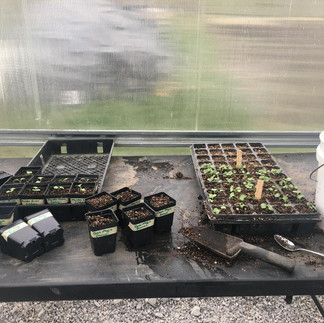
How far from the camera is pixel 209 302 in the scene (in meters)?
2.20

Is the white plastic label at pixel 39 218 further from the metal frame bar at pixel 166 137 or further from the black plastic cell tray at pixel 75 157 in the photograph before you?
the metal frame bar at pixel 166 137

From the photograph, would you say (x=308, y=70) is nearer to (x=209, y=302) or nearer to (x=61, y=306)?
(x=209, y=302)

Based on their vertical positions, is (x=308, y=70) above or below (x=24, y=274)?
above

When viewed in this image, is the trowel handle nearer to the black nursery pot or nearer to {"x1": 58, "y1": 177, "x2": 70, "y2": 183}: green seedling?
the black nursery pot

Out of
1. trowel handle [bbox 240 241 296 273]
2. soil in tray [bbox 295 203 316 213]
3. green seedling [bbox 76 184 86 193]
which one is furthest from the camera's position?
green seedling [bbox 76 184 86 193]

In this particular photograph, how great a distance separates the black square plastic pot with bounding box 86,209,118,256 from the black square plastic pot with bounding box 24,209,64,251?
0.14 meters

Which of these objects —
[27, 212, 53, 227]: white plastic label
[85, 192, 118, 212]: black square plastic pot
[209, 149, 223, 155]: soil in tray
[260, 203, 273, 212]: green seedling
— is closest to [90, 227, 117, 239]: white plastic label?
[85, 192, 118, 212]: black square plastic pot

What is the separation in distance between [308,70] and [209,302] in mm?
1730

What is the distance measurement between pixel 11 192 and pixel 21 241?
1.30 ft

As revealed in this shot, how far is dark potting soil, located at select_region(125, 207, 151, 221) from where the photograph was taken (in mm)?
1296

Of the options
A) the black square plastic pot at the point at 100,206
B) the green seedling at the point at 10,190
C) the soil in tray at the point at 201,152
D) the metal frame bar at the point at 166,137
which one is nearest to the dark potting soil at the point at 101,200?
the black square plastic pot at the point at 100,206

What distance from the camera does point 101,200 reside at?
1.40m

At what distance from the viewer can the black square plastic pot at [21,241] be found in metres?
1.20

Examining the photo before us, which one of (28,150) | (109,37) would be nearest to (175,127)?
(109,37)
